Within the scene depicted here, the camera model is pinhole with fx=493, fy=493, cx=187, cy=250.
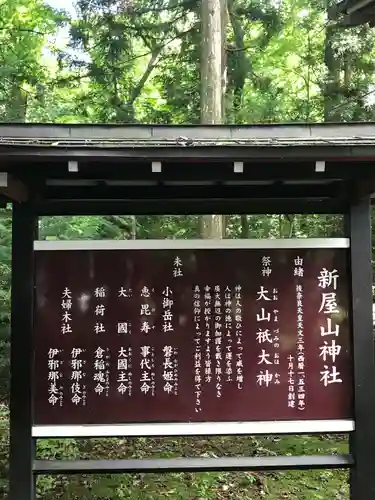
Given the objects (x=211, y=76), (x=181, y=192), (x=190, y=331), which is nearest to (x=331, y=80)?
(x=211, y=76)

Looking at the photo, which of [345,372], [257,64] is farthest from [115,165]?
[257,64]

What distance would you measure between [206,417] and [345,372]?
1.21 meters

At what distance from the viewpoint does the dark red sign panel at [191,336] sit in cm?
400

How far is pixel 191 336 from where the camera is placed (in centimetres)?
409

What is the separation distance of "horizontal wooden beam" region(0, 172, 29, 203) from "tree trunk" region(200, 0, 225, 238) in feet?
12.7

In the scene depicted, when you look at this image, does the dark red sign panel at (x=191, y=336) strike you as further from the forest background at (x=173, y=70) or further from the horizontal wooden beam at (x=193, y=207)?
the forest background at (x=173, y=70)

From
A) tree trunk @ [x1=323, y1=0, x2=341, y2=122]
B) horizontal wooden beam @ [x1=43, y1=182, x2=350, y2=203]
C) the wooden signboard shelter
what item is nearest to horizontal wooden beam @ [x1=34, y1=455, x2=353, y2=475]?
the wooden signboard shelter

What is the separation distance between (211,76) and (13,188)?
5.22 m

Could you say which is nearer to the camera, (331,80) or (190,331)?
(190,331)

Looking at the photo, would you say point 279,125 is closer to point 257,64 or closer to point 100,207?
point 100,207

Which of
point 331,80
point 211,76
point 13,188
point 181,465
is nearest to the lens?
point 13,188

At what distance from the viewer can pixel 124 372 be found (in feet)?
13.2

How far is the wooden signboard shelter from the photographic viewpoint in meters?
3.96

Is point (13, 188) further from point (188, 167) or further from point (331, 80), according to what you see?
point (331, 80)
